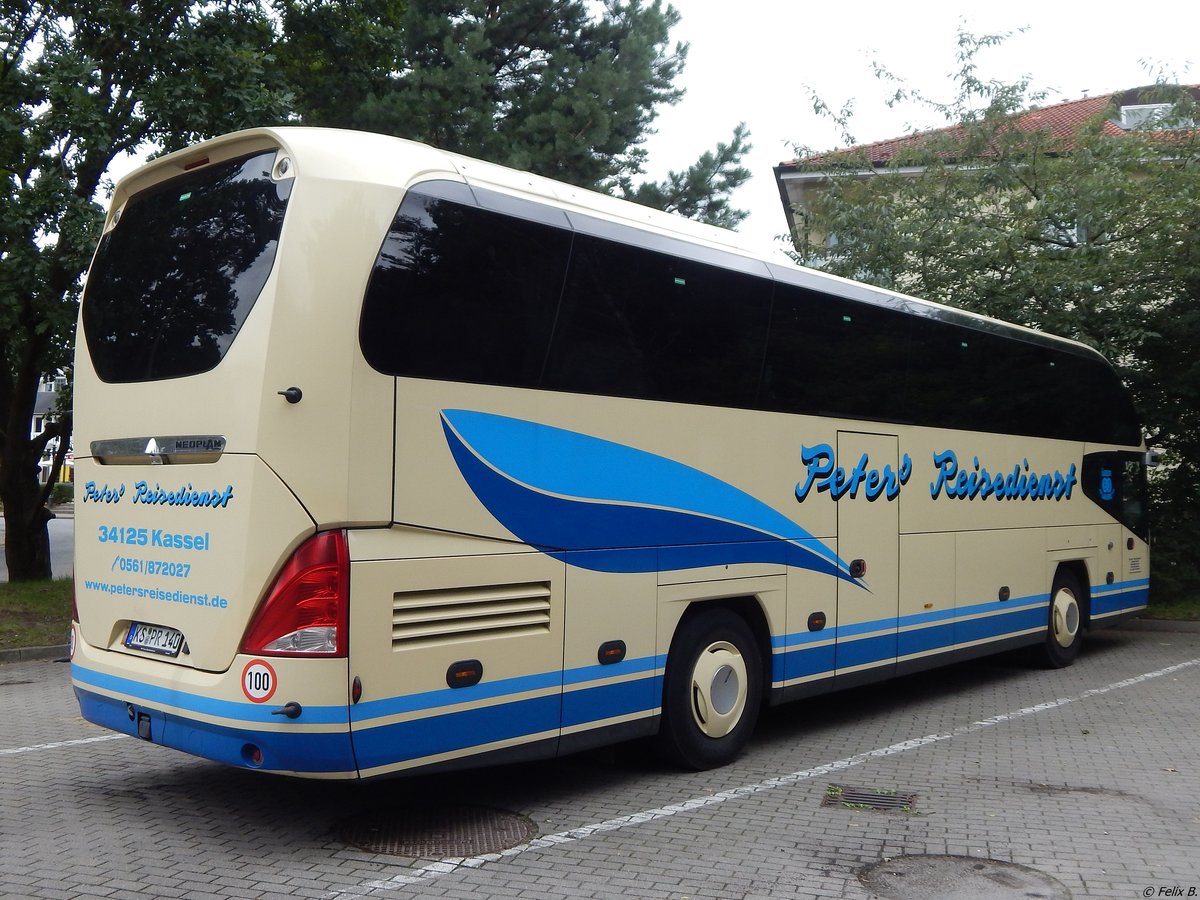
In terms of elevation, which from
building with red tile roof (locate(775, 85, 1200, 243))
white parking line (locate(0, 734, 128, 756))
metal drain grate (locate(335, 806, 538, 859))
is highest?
A: building with red tile roof (locate(775, 85, 1200, 243))

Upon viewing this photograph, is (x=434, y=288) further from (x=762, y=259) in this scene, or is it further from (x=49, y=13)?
(x=49, y=13)

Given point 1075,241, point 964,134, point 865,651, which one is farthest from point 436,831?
point 964,134

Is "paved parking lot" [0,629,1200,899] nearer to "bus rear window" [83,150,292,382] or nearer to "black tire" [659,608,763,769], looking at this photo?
"black tire" [659,608,763,769]

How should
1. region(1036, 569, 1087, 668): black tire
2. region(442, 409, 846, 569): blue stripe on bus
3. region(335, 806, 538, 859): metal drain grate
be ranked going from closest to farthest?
region(335, 806, 538, 859): metal drain grate → region(442, 409, 846, 569): blue stripe on bus → region(1036, 569, 1087, 668): black tire

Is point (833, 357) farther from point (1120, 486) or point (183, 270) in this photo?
point (1120, 486)

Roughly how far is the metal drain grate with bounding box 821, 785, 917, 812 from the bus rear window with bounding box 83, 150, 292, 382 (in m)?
4.35

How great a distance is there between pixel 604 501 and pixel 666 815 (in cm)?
183

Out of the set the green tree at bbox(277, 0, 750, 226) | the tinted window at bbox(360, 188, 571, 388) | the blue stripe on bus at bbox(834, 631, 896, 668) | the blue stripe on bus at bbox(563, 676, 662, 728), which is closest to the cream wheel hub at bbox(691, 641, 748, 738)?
the blue stripe on bus at bbox(563, 676, 662, 728)

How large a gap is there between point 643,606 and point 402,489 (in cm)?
199

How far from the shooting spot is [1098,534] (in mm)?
12828

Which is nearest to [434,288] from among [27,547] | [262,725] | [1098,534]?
[262,725]

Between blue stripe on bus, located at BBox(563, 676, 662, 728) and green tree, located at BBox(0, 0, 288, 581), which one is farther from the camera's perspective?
green tree, located at BBox(0, 0, 288, 581)

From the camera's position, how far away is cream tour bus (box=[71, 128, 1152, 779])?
209 inches

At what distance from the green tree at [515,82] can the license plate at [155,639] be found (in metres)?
12.3
